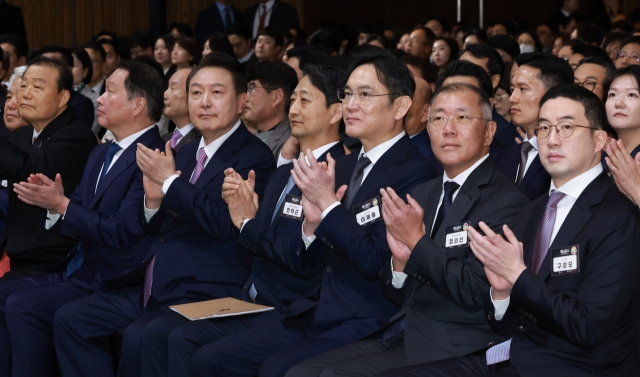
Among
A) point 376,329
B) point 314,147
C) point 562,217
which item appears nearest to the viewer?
point 562,217

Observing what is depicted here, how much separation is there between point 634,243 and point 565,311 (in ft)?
0.91

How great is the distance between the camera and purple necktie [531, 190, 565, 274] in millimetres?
2443

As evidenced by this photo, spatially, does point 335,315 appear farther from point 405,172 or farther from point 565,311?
point 565,311

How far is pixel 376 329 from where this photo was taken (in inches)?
113

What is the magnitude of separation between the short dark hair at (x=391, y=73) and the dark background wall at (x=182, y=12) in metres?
6.48

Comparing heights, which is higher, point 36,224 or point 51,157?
point 51,157

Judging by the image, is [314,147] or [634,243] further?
[314,147]

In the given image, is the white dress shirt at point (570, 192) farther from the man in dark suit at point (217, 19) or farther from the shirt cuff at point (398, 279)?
the man in dark suit at point (217, 19)

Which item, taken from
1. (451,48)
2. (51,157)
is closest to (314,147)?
(51,157)

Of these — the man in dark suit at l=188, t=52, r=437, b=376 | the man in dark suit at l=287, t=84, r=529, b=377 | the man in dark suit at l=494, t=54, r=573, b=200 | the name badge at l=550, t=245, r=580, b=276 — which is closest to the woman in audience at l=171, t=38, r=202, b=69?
the man in dark suit at l=494, t=54, r=573, b=200

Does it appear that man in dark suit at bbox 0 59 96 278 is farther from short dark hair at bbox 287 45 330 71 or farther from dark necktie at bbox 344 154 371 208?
dark necktie at bbox 344 154 371 208

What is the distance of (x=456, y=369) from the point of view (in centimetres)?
250

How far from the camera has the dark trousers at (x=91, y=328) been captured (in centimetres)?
353

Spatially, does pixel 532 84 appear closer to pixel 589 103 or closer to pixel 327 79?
pixel 327 79
